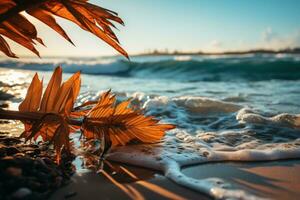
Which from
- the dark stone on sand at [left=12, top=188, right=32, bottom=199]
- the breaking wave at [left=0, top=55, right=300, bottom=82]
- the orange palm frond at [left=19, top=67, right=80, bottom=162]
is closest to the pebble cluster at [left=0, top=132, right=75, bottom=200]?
the dark stone on sand at [left=12, top=188, right=32, bottom=199]

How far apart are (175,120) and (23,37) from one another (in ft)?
5.86

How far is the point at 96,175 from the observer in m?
1.78

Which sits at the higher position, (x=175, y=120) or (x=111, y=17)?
(x=111, y=17)

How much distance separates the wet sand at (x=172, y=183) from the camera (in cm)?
154

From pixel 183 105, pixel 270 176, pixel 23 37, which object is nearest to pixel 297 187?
pixel 270 176

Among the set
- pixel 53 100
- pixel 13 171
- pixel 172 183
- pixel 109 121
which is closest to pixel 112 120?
pixel 109 121

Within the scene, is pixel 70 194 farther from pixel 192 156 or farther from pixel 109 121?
pixel 192 156

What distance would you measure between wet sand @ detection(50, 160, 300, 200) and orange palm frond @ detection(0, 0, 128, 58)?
1.93 ft

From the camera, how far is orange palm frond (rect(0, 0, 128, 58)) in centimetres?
158

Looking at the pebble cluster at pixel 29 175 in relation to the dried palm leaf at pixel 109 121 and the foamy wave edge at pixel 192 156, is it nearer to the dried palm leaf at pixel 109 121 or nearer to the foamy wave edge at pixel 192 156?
the dried palm leaf at pixel 109 121

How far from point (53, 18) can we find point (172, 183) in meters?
0.96

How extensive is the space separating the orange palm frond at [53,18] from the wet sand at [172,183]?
59 centimetres

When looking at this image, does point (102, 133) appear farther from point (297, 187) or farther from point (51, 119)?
point (297, 187)

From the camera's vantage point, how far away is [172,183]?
5.56 feet
